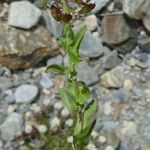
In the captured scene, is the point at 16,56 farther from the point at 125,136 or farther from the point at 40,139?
the point at 125,136

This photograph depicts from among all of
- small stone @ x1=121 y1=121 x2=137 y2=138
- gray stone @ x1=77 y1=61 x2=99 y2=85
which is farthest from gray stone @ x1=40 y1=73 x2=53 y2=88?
small stone @ x1=121 y1=121 x2=137 y2=138

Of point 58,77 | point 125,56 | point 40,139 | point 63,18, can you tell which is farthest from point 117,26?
point 63,18

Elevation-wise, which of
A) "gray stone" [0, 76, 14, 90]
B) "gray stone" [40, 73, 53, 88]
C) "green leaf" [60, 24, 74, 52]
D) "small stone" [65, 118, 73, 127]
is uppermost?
"green leaf" [60, 24, 74, 52]

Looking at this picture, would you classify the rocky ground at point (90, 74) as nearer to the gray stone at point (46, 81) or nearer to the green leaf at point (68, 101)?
the gray stone at point (46, 81)

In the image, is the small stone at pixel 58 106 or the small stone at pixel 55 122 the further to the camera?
the small stone at pixel 58 106

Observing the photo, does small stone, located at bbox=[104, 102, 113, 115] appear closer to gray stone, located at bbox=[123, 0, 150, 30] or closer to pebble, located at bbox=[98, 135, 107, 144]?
pebble, located at bbox=[98, 135, 107, 144]

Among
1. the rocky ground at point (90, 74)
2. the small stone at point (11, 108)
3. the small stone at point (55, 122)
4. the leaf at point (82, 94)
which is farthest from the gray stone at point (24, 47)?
the leaf at point (82, 94)

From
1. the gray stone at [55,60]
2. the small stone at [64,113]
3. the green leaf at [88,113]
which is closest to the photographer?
the green leaf at [88,113]
